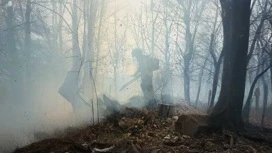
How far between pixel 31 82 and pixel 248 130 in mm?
15879

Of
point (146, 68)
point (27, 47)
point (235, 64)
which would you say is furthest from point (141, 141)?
point (27, 47)

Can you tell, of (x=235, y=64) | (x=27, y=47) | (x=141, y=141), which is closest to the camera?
(x=141, y=141)

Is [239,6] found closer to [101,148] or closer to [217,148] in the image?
[217,148]

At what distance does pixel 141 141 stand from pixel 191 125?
152cm

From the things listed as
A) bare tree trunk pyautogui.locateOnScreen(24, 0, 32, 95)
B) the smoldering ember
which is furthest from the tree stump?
bare tree trunk pyautogui.locateOnScreen(24, 0, 32, 95)

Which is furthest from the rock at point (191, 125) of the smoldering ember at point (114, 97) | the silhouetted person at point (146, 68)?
the silhouetted person at point (146, 68)

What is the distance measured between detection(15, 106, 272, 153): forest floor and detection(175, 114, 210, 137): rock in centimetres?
17

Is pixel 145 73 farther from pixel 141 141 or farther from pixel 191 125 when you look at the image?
pixel 141 141

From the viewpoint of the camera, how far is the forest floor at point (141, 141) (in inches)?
253

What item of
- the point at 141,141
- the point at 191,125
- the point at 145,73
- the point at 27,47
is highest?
the point at 27,47

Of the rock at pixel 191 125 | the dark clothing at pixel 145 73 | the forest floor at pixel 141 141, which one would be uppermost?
the dark clothing at pixel 145 73

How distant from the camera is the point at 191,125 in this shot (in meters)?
8.01

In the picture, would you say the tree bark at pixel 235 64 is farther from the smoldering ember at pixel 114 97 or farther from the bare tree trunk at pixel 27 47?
the bare tree trunk at pixel 27 47

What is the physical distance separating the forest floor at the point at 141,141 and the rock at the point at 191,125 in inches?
6.7
